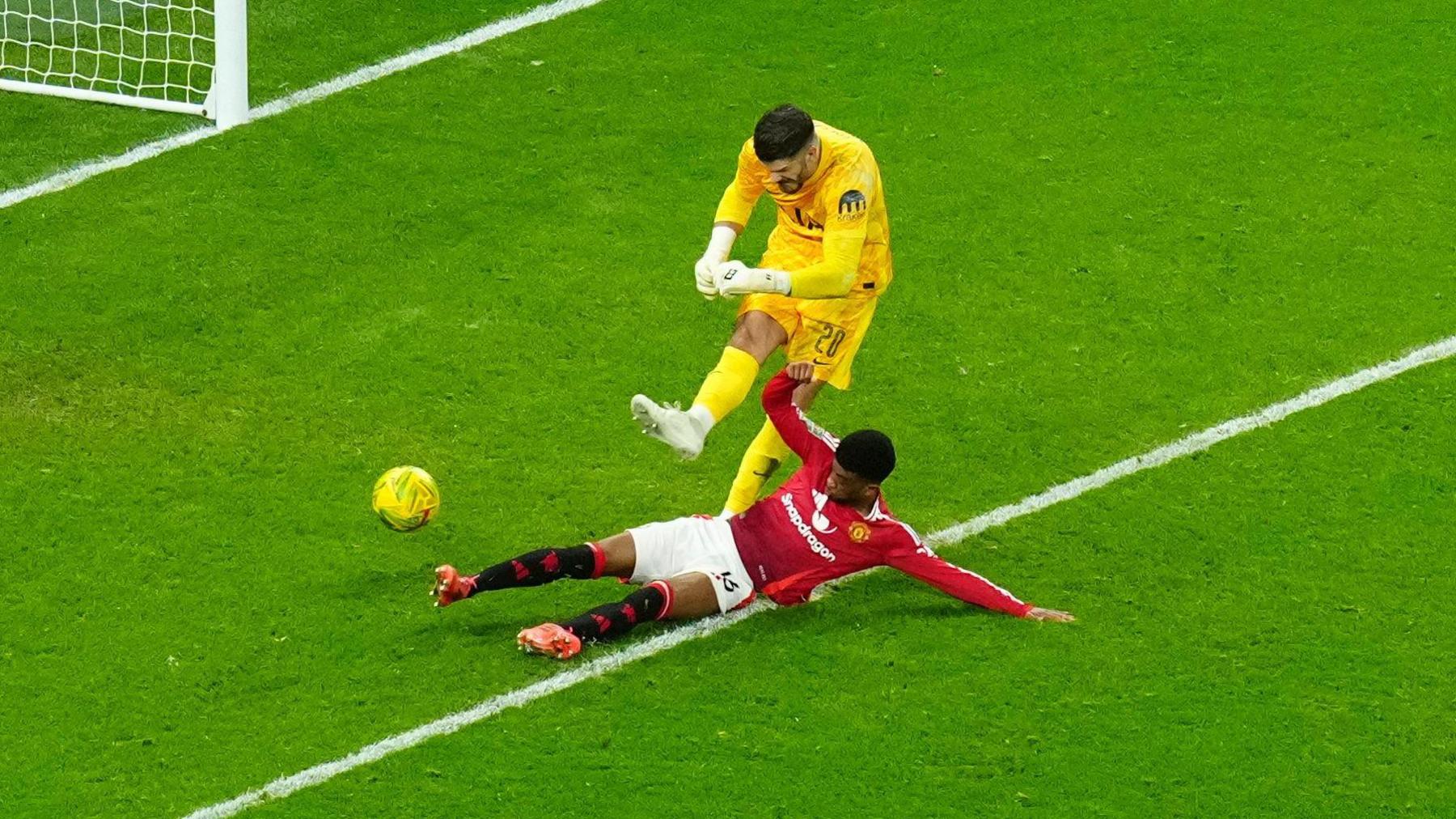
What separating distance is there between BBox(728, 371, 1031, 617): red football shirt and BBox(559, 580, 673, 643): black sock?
1.31 feet

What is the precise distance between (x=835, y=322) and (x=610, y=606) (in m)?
1.46

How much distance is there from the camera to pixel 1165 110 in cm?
1210

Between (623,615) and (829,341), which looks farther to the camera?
(829,341)

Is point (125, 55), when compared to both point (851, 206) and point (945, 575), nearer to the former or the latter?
point (851, 206)

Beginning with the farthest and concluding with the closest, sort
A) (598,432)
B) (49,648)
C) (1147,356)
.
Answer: (1147,356) < (598,432) < (49,648)

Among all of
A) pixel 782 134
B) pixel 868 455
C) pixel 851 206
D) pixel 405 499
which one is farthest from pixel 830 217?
pixel 405 499

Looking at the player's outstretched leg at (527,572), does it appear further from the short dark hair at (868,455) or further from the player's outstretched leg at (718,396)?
the short dark hair at (868,455)

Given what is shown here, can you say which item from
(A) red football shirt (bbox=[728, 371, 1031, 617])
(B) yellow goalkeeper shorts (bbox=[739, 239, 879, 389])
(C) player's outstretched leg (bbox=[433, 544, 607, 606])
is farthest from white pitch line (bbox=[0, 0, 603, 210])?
(A) red football shirt (bbox=[728, 371, 1031, 617])

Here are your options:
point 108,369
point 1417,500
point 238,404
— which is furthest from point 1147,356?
point 108,369

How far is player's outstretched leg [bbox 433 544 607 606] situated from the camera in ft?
26.0

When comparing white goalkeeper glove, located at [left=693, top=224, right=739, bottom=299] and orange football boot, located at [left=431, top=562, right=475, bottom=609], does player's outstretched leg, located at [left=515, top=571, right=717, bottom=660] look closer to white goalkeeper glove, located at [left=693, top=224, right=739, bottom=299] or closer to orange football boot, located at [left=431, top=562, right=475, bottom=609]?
orange football boot, located at [left=431, top=562, right=475, bottom=609]

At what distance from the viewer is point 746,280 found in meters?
7.64

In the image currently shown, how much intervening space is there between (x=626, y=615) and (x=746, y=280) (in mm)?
1372

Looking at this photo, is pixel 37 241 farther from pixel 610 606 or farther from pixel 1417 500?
pixel 1417 500
